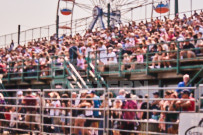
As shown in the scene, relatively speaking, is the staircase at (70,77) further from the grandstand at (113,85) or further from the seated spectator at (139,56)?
the seated spectator at (139,56)

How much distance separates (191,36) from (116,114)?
635 cm

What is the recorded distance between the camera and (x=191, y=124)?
8.59 m

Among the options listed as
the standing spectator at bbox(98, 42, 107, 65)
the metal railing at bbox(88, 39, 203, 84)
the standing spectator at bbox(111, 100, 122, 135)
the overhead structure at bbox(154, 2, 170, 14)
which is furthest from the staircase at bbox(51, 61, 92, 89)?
the overhead structure at bbox(154, 2, 170, 14)

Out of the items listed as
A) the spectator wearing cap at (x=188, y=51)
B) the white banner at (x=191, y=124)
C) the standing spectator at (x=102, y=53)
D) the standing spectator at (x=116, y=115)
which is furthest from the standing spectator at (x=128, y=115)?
the standing spectator at (x=102, y=53)

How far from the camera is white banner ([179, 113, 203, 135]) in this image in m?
8.44

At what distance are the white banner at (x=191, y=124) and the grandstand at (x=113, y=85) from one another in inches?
2.8

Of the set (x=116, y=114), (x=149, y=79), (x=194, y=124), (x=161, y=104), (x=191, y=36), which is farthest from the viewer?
(x=149, y=79)

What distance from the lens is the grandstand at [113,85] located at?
10.1m

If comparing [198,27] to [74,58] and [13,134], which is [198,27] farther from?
[13,134]

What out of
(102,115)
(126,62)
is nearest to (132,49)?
(126,62)

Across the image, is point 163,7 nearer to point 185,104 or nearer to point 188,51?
point 188,51

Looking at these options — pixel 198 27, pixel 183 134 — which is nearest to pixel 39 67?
pixel 198 27

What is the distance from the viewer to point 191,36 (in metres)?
16.3

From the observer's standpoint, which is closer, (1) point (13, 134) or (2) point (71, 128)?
(2) point (71, 128)
